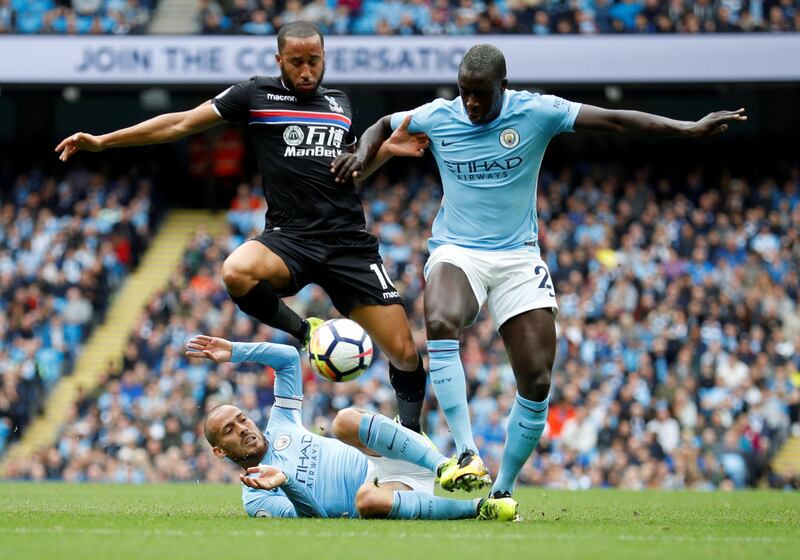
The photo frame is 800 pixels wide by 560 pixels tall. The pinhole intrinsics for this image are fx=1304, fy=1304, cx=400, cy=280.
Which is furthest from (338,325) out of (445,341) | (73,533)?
(73,533)

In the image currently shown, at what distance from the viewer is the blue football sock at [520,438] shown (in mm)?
8547

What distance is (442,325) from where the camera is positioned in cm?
815

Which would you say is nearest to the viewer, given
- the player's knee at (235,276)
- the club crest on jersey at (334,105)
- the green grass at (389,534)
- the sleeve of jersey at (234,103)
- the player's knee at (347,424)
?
the green grass at (389,534)

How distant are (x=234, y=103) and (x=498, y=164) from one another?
6.48 ft

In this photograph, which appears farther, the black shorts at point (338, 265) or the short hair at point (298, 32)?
the black shorts at point (338, 265)

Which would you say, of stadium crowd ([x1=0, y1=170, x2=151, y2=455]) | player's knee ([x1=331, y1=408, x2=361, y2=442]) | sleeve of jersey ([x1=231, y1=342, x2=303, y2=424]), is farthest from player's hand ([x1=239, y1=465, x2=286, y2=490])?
stadium crowd ([x1=0, y1=170, x2=151, y2=455])

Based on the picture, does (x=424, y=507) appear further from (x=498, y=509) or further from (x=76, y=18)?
(x=76, y=18)

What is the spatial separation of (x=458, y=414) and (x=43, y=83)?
17460 mm

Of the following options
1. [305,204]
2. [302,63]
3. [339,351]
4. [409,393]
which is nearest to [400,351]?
[409,393]

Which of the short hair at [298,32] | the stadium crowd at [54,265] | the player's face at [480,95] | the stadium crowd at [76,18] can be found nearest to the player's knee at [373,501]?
the player's face at [480,95]

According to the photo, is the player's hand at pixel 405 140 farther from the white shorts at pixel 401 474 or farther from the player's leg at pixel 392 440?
the white shorts at pixel 401 474

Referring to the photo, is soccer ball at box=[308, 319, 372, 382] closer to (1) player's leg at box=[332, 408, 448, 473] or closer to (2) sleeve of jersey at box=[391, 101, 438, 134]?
(1) player's leg at box=[332, 408, 448, 473]

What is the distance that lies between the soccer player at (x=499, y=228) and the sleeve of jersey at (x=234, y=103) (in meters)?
1.26

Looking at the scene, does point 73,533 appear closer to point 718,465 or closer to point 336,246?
point 336,246
